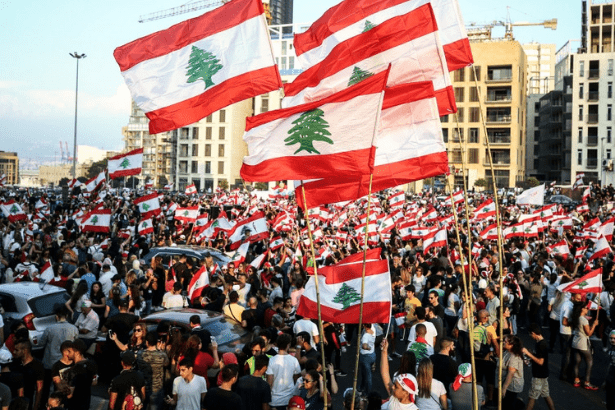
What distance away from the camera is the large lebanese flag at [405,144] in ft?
22.6

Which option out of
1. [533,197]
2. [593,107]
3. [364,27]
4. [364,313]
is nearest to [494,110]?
[593,107]

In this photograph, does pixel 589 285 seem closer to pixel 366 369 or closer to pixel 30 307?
pixel 366 369

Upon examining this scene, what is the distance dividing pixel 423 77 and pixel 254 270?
333 inches

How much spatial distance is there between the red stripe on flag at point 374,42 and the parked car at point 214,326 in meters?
3.95

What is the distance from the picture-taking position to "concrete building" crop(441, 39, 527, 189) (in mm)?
74000

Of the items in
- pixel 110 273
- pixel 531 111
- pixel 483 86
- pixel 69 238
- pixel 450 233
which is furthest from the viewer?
pixel 531 111

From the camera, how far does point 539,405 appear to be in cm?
1038

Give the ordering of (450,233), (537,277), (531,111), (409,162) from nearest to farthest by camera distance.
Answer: (409,162) → (537,277) → (450,233) → (531,111)

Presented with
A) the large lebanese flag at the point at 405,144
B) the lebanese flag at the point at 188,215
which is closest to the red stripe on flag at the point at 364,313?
the large lebanese flag at the point at 405,144

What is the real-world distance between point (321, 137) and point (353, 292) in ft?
6.64

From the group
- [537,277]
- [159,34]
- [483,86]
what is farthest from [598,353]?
[483,86]

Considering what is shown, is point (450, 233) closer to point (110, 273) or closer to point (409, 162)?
point (110, 273)

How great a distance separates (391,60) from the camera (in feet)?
25.4

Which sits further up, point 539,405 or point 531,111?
point 531,111
